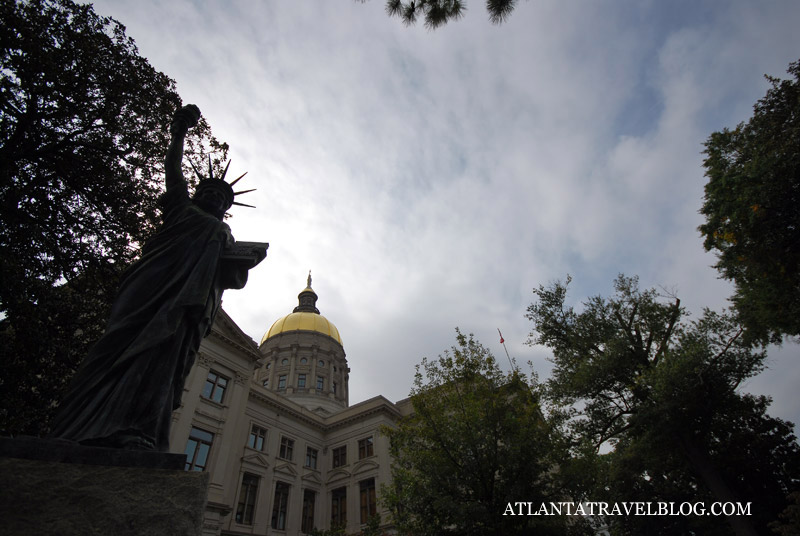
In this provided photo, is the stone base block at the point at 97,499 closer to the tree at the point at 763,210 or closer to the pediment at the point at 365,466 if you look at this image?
the tree at the point at 763,210

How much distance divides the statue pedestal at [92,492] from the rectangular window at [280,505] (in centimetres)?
2810

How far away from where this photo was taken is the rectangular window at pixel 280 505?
25770 millimetres

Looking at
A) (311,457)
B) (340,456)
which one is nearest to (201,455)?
(311,457)

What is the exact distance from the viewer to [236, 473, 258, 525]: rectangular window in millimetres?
23938

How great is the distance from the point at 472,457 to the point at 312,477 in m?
20.1

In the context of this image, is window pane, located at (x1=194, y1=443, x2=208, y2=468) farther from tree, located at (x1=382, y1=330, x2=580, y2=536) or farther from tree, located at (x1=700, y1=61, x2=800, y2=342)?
tree, located at (x1=700, y1=61, x2=800, y2=342)

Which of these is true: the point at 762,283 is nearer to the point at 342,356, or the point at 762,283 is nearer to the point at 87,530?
the point at 87,530

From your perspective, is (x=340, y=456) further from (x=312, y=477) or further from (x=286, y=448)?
(x=286, y=448)

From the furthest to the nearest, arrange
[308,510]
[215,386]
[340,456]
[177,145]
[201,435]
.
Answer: [340,456], [308,510], [215,386], [201,435], [177,145]

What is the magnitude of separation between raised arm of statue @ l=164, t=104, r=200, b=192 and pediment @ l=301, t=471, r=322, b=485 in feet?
97.6

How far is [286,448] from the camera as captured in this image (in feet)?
97.2

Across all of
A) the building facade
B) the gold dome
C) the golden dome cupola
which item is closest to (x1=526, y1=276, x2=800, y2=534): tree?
the building facade

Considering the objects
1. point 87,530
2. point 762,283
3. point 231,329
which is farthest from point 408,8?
point 231,329

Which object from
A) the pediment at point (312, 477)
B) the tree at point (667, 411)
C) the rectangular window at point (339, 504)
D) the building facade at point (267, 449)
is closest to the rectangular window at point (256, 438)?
the building facade at point (267, 449)
